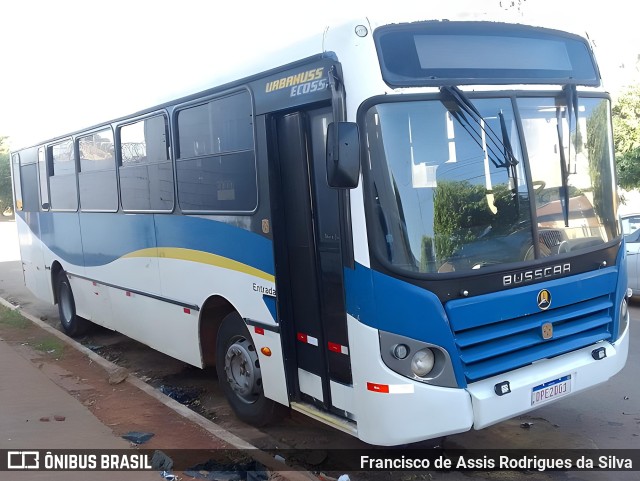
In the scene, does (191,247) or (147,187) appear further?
(147,187)

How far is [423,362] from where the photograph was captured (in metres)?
4.58

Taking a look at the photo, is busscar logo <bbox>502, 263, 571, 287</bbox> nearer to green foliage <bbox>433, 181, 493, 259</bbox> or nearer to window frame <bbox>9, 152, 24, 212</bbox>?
green foliage <bbox>433, 181, 493, 259</bbox>

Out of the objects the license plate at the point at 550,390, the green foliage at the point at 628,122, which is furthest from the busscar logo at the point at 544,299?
the green foliage at the point at 628,122

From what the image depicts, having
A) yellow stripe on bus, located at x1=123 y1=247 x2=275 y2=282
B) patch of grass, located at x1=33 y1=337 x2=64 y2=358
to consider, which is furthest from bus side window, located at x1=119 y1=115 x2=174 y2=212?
patch of grass, located at x1=33 y1=337 x2=64 y2=358

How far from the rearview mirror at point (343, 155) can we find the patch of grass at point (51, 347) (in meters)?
6.27

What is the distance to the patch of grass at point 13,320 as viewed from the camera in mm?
11273

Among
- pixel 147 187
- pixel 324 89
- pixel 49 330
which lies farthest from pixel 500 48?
pixel 49 330

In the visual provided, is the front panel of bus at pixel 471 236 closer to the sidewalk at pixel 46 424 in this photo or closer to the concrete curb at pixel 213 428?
the concrete curb at pixel 213 428

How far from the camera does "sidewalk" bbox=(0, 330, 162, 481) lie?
5.07 meters

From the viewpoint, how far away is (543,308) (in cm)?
492

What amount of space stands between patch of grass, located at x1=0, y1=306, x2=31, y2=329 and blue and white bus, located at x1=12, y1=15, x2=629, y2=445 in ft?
20.4

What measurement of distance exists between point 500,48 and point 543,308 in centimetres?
191

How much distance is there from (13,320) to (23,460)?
6.69 m

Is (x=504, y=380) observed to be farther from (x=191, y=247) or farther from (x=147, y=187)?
(x=147, y=187)
